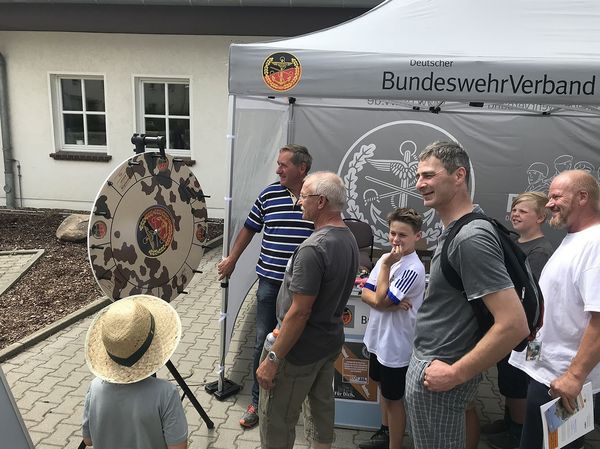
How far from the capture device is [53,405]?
3.24m

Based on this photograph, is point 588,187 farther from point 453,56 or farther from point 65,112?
point 65,112

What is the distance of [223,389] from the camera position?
134 inches

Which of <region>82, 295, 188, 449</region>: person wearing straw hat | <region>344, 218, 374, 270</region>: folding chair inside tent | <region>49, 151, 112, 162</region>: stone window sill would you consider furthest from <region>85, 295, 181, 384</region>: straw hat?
<region>49, 151, 112, 162</region>: stone window sill

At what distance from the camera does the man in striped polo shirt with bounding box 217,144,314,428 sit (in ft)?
10.2

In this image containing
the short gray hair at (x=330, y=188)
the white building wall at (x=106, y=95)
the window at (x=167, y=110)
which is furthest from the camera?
the window at (x=167, y=110)

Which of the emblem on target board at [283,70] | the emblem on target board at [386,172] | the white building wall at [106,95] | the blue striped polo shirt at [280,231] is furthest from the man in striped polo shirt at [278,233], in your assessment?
the white building wall at [106,95]

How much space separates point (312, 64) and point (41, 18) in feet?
23.8

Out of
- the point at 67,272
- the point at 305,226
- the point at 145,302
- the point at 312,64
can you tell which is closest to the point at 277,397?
Result: the point at 145,302

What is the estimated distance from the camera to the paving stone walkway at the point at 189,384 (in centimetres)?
294

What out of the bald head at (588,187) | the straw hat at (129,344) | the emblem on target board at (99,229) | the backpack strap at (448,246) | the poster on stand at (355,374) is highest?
the bald head at (588,187)

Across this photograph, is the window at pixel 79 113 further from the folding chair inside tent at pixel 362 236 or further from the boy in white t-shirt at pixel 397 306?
the boy in white t-shirt at pixel 397 306

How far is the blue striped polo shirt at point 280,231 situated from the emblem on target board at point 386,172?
7.92ft

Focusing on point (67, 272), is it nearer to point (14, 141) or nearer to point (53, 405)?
point (53, 405)

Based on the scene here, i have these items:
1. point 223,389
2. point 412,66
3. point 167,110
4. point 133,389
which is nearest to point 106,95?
point 167,110
